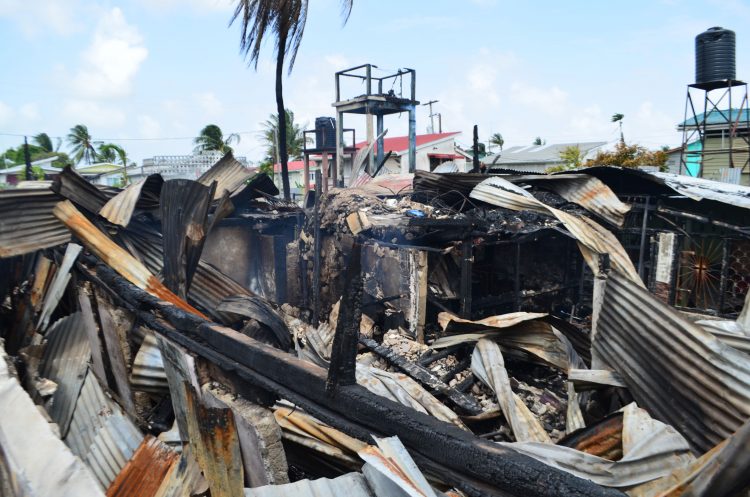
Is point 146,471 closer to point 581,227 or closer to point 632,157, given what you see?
point 581,227

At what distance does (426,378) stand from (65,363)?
9.98 ft

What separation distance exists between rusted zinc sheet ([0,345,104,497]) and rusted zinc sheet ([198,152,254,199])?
457 cm

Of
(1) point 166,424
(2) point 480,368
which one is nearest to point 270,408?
(1) point 166,424

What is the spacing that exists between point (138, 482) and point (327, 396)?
4.65 ft

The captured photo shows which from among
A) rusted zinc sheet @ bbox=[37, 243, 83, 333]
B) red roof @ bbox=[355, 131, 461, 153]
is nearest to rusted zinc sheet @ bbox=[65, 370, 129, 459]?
rusted zinc sheet @ bbox=[37, 243, 83, 333]

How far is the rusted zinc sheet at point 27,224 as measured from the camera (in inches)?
181

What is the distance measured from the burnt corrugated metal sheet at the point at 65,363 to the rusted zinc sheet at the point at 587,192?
518 cm

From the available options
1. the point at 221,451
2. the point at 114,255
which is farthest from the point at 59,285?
the point at 221,451

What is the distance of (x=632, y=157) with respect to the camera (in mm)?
Result: 21094

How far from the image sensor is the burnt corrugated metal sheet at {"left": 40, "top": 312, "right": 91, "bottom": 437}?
11.8 ft

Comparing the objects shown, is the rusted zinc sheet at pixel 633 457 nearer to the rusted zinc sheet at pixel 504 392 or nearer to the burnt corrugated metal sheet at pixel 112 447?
the rusted zinc sheet at pixel 504 392

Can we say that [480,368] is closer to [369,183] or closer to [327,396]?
[327,396]

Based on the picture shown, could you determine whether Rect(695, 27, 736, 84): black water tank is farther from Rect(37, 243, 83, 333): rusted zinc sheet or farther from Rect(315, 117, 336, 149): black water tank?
Rect(37, 243, 83, 333): rusted zinc sheet

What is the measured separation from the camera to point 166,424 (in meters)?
3.40
